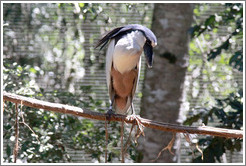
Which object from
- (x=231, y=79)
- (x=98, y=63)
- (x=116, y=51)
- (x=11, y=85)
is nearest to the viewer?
(x=116, y=51)

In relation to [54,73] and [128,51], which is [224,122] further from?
[54,73]

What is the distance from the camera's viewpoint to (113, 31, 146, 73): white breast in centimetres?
218

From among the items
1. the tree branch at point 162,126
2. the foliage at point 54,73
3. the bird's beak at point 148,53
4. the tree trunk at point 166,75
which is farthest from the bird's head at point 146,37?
the tree trunk at point 166,75

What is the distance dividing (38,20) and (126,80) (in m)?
1.86

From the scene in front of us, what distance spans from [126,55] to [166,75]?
824 mm

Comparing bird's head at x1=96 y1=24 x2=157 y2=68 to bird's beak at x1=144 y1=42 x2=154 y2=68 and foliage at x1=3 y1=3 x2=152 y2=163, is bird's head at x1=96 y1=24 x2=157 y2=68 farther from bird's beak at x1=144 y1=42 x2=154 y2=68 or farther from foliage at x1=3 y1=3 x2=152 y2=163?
foliage at x1=3 y1=3 x2=152 y2=163

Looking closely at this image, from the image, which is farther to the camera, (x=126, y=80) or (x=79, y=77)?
(x=79, y=77)

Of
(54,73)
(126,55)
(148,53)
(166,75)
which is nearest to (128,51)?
(126,55)

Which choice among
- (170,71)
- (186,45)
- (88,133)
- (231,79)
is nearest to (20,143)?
(88,133)

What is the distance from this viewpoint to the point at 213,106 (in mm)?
2568

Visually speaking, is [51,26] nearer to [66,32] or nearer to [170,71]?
[66,32]

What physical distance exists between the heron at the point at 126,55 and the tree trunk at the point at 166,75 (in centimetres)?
47

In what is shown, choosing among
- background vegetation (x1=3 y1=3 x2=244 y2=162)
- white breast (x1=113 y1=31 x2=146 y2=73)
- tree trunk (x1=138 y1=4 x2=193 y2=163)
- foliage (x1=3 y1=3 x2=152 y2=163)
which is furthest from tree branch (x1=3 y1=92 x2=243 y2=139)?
tree trunk (x1=138 y1=4 x2=193 y2=163)

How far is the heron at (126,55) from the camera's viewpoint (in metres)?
2.19
